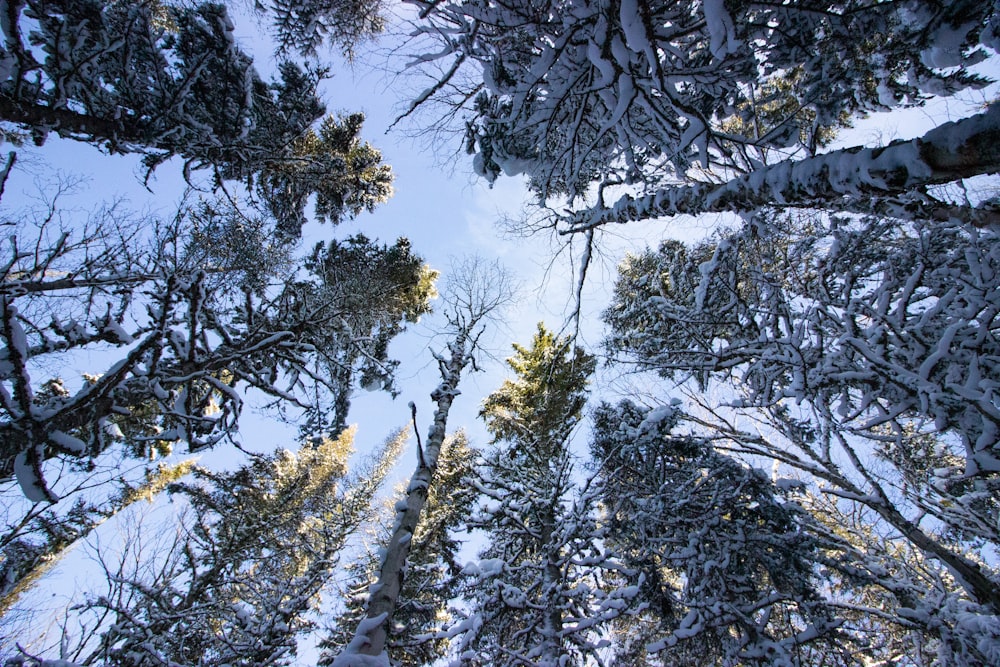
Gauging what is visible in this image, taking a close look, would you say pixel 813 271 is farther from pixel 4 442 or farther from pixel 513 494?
pixel 4 442

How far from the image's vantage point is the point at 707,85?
12.4 feet

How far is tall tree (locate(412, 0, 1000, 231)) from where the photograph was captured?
85.4 inches

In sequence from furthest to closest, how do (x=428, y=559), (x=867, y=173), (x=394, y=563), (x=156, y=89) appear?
(x=428, y=559)
(x=156, y=89)
(x=394, y=563)
(x=867, y=173)

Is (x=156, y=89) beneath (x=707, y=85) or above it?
above

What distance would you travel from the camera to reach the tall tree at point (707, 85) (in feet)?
7.12

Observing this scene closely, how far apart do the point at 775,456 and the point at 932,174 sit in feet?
16.9

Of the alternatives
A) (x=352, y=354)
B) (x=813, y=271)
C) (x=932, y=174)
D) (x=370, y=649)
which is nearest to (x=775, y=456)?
(x=813, y=271)

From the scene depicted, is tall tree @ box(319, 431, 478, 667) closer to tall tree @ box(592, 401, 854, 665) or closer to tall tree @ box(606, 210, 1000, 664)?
tall tree @ box(592, 401, 854, 665)

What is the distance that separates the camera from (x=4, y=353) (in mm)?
2629

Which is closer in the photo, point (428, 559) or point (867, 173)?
point (867, 173)

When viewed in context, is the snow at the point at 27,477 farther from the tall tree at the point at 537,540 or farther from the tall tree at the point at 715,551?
the tall tree at the point at 715,551

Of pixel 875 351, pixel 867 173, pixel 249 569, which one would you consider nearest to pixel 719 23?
pixel 867 173

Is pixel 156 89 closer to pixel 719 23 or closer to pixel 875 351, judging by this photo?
pixel 719 23

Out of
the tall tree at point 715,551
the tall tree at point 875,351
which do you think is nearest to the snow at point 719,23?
the tall tree at point 875,351
